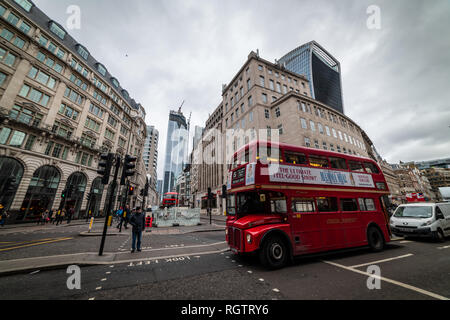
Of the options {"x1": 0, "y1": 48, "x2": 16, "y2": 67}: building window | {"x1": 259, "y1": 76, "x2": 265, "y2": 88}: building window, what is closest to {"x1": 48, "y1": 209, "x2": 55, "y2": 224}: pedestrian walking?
{"x1": 0, "y1": 48, "x2": 16, "y2": 67}: building window

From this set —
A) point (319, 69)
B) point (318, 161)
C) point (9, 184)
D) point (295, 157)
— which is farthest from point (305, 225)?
point (319, 69)

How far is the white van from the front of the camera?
8500 mm

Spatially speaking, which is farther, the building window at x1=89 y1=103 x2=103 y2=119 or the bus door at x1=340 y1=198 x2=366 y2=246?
the building window at x1=89 y1=103 x2=103 y2=119

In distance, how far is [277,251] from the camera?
18.1 feet

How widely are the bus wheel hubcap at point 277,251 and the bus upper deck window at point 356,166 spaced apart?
218 inches

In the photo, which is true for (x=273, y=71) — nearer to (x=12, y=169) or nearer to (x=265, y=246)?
(x=265, y=246)

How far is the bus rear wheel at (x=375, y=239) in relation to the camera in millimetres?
7258

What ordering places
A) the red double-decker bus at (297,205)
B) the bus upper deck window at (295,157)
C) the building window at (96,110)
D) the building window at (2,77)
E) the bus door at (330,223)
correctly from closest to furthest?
the red double-decker bus at (297,205) → the bus door at (330,223) → the bus upper deck window at (295,157) → the building window at (2,77) → the building window at (96,110)

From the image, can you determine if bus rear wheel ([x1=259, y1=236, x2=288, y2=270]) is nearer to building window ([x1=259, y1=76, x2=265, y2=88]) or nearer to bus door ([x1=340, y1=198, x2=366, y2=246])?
bus door ([x1=340, y1=198, x2=366, y2=246])

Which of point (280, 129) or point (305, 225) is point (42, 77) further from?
point (280, 129)

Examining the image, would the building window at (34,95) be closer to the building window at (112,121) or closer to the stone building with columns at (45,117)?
the stone building with columns at (45,117)

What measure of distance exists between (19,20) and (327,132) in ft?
158

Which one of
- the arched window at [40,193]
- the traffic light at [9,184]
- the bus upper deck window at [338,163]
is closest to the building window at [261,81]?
the bus upper deck window at [338,163]
